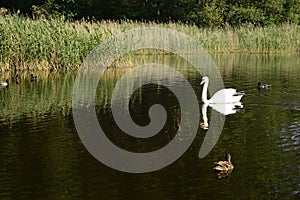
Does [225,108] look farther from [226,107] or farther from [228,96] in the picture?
[228,96]

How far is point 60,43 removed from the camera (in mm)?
24094

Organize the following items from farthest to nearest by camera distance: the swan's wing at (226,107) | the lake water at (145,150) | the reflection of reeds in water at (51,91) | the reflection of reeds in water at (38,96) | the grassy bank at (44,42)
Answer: the grassy bank at (44,42), the reflection of reeds in water at (51,91), the reflection of reeds in water at (38,96), the swan's wing at (226,107), the lake water at (145,150)

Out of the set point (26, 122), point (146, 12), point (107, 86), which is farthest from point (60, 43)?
point (146, 12)

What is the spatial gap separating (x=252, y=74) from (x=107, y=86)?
24.7 ft

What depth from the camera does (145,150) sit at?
32.5 ft

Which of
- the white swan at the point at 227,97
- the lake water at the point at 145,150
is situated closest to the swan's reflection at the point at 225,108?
the white swan at the point at 227,97

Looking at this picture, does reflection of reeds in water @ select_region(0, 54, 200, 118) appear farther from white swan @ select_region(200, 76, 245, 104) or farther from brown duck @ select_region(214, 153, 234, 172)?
brown duck @ select_region(214, 153, 234, 172)

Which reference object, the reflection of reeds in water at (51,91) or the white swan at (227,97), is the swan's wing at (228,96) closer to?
the white swan at (227,97)

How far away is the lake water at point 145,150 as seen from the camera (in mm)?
7652

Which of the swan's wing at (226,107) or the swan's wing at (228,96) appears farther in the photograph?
the swan's wing at (228,96)

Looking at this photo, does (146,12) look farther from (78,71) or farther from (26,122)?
(26,122)

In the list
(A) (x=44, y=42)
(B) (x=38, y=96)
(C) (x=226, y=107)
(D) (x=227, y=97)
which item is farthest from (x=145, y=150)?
(A) (x=44, y=42)

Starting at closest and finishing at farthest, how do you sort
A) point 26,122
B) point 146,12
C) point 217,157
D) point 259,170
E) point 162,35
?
point 259,170 → point 217,157 → point 26,122 → point 162,35 → point 146,12

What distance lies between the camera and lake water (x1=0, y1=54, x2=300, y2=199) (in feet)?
25.1
